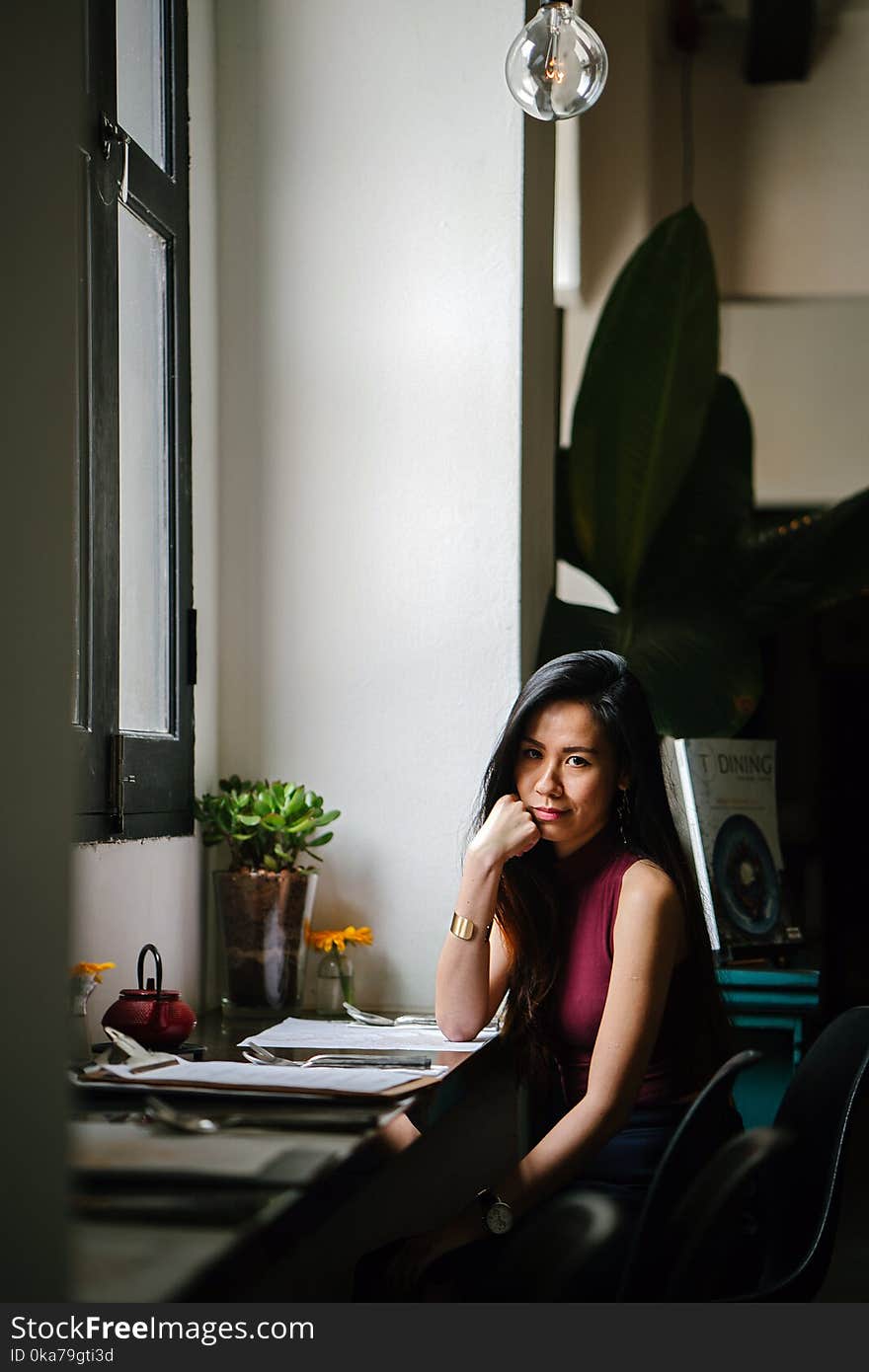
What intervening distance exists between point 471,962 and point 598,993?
0.18 metres

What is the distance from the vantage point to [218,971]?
2.47 meters

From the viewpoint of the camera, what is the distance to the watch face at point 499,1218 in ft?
5.54

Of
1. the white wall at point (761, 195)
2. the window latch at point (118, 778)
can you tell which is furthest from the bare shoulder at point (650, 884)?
the white wall at point (761, 195)

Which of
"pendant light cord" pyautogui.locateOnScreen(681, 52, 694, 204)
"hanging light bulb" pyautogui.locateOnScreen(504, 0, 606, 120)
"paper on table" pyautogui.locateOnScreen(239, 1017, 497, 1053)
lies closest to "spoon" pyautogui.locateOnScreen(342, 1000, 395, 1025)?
"paper on table" pyautogui.locateOnScreen(239, 1017, 497, 1053)

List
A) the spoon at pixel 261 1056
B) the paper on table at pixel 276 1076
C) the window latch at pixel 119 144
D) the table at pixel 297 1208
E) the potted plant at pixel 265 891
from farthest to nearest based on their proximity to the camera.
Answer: the potted plant at pixel 265 891 < the window latch at pixel 119 144 < the spoon at pixel 261 1056 < the paper on table at pixel 276 1076 < the table at pixel 297 1208

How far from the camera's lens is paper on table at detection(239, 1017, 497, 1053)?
1.90m

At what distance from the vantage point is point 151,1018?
5.90ft

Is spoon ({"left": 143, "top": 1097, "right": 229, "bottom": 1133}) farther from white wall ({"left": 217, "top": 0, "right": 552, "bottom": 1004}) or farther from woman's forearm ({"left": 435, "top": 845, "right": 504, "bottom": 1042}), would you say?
white wall ({"left": 217, "top": 0, "right": 552, "bottom": 1004})

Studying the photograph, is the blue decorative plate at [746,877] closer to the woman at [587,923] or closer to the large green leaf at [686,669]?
the large green leaf at [686,669]

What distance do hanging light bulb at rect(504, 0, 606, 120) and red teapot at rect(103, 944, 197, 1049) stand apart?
1.36 metres

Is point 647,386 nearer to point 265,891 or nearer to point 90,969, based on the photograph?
point 265,891

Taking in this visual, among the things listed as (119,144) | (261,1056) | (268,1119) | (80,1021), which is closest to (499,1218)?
(261,1056)

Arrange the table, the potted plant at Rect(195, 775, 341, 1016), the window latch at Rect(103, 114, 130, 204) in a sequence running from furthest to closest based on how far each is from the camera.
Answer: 1. the potted plant at Rect(195, 775, 341, 1016)
2. the window latch at Rect(103, 114, 130, 204)
3. the table

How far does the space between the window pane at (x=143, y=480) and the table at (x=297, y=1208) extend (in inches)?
21.1
